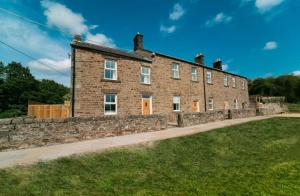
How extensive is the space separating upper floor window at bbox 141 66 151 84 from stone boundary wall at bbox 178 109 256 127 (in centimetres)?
536

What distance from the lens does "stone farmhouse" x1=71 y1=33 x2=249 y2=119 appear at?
50.2ft

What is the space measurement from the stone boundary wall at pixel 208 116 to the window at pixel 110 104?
215 inches

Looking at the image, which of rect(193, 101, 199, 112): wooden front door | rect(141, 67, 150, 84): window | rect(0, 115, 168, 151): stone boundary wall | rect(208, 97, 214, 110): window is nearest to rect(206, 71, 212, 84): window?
rect(208, 97, 214, 110): window

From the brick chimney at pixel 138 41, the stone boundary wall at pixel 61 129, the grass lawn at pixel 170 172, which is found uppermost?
the brick chimney at pixel 138 41

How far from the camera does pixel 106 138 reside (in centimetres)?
1166

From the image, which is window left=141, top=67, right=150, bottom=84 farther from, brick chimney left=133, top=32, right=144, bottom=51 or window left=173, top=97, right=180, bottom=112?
window left=173, top=97, right=180, bottom=112

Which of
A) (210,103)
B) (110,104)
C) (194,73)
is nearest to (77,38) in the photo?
(110,104)

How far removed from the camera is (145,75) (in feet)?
64.2

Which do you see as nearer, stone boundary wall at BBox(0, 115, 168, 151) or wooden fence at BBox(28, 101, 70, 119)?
stone boundary wall at BBox(0, 115, 168, 151)

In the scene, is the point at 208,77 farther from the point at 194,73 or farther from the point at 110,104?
the point at 110,104

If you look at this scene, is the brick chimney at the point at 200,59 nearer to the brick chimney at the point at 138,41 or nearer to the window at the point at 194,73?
the window at the point at 194,73

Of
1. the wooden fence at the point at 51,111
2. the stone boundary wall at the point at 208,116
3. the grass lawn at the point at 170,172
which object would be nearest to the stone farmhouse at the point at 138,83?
the wooden fence at the point at 51,111

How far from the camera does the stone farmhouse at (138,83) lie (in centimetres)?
1531

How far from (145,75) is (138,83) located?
136 cm
